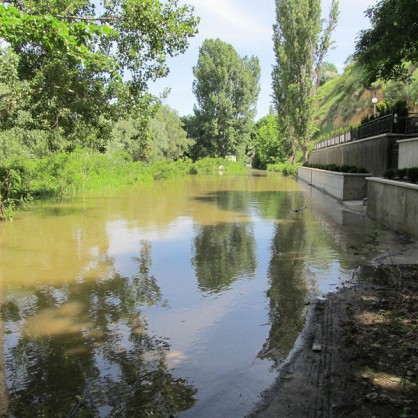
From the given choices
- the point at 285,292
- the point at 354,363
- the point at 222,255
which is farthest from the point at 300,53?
the point at 354,363

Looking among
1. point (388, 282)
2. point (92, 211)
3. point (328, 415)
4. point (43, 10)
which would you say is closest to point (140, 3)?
point (43, 10)

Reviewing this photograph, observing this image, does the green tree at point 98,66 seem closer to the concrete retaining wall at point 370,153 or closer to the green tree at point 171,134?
the concrete retaining wall at point 370,153

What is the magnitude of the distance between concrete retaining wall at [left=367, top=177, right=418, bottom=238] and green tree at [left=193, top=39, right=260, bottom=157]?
50950mm

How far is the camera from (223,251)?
32.7 ft

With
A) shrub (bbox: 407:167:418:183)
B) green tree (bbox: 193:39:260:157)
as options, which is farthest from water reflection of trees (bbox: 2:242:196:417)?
green tree (bbox: 193:39:260:157)

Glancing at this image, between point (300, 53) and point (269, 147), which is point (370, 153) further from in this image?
point (269, 147)

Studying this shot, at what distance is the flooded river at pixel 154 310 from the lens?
3.90 metres

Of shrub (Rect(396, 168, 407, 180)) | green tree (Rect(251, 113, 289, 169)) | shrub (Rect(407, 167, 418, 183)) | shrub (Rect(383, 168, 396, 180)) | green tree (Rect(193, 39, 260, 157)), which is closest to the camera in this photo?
shrub (Rect(407, 167, 418, 183))

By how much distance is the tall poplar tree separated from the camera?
135 feet

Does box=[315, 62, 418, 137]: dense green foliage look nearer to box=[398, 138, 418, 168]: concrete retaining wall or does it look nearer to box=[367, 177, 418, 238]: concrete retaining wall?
box=[398, 138, 418, 168]: concrete retaining wall

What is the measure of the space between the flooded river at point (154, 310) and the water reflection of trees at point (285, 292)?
0.08ft

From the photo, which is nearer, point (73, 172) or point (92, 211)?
point (92, 211)

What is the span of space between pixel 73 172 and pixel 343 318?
69.7 ft

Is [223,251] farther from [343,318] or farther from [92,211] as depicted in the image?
[92,211]
